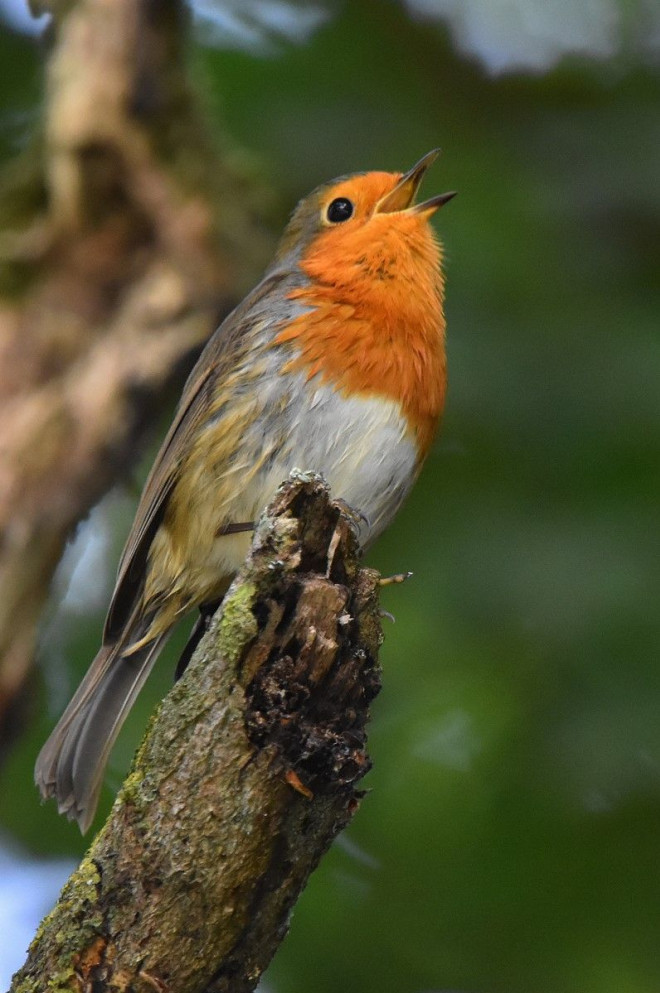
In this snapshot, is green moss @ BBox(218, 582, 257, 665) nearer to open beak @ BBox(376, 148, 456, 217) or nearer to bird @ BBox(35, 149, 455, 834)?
bird @ BBox(35, 149, 455, 834)

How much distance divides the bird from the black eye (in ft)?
0.89

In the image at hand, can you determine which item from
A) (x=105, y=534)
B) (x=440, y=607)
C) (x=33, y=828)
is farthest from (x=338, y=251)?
(x=33, y=828)

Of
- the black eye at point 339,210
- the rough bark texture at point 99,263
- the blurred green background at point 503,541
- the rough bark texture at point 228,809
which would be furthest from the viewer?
the rough bark texture at point 99,263

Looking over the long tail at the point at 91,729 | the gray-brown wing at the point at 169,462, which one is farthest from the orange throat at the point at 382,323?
the long tail at the point at 91,729

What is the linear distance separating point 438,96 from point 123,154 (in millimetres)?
1181

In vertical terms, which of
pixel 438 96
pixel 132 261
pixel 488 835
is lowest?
pixel 488 835

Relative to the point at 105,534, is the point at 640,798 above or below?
below

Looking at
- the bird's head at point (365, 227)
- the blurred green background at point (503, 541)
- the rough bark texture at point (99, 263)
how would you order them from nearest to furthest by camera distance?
the blurred green background at point (503, 541) → the bird's head at point (365, 227) → the rough bark texture at point (99, 263)

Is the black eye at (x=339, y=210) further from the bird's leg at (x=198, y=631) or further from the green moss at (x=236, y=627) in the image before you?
the green moss at (x=236, y=627)

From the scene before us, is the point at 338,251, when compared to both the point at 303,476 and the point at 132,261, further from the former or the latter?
the point at 303,476

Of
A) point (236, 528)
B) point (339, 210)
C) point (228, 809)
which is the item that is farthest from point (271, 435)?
point (228, 809)

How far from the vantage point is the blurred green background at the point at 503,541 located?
11.8 feet

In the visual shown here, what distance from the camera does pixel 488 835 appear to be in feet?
12.0

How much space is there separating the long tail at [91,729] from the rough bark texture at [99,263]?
648 mm
